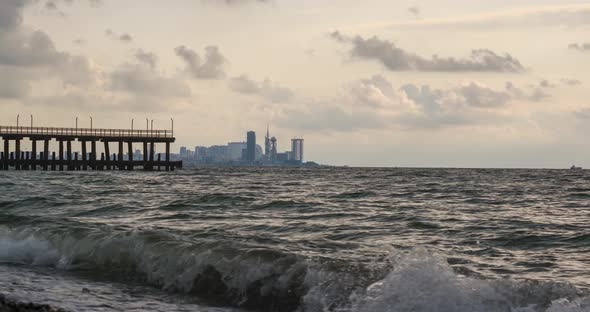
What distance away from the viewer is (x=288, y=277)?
12.1 metres

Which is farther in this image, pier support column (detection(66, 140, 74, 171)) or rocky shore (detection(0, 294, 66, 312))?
pier support column (detection(66, 140, 74, 171))

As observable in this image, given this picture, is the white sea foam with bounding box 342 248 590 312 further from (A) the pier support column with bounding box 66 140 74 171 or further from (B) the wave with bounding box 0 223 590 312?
(A) the pier support column with bounding box 66 140 74 171

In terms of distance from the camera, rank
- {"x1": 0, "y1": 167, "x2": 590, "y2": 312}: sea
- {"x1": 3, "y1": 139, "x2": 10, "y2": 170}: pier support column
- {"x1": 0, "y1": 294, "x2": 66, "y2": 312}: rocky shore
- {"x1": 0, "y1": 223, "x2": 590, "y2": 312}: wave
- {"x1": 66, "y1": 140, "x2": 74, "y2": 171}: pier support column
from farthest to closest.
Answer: {"x1": 66, "y1": 140, "x2": 74, "y2": 171}: pier support column → {"x1": 3, "y1": 139, "x2": 10, "y2": 170}: pier support column → {"x1": 0, "y1": 167, "x2": 590, "y2": 312}: sea → {"x1": 0, "y1": 223, "x2": 590, "y2": 312}: wave → {"x1": 0, "y1": 294, "x2": 66, "y2": 312}: rocky shore

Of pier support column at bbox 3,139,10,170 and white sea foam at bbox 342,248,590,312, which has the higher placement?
pier support column at bbox 3,139,10,170

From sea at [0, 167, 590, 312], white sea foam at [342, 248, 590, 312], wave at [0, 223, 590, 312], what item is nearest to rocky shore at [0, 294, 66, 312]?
sea at [0, 167, 590, 312]

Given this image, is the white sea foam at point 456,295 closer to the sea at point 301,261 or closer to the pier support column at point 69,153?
the sea at point 301,261

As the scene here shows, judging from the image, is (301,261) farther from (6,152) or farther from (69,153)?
(6,152)

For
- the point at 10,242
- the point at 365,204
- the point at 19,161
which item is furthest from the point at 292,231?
the point at 19,161

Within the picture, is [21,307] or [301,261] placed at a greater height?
[301,261]

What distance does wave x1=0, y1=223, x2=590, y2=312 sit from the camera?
412 inches

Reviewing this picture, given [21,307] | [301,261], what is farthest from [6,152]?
[21,307]

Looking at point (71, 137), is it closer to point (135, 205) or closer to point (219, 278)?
point (135, 205)

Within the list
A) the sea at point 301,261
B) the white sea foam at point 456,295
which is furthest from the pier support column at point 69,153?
the white sea foam at point 456,295

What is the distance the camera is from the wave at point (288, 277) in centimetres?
1045
